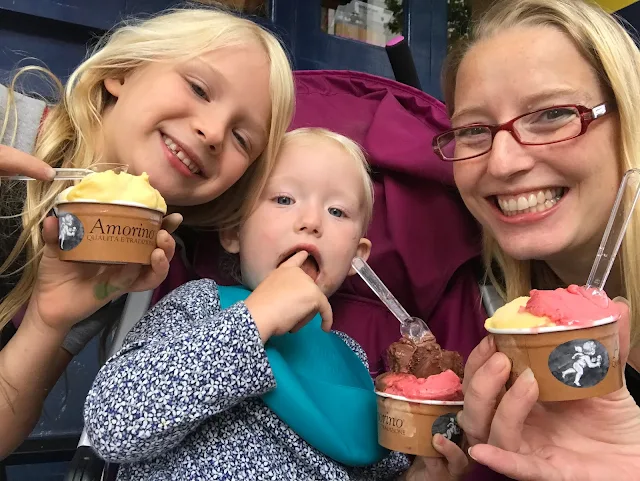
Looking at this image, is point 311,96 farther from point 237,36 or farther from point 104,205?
point 104,205

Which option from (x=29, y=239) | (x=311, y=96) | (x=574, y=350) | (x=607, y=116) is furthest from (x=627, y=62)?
(x=29, y=239)

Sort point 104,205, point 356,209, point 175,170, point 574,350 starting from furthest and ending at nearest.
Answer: point 356,209 → point 175,170 → point 104,205 → point 574,350

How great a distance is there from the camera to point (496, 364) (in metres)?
1.05

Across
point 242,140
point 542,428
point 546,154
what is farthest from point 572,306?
point 242,140

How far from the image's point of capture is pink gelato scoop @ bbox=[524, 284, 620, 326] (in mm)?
1008

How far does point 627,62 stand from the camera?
1.48 metres

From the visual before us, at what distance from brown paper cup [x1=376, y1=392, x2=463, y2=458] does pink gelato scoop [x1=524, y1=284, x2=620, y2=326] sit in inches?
12.3

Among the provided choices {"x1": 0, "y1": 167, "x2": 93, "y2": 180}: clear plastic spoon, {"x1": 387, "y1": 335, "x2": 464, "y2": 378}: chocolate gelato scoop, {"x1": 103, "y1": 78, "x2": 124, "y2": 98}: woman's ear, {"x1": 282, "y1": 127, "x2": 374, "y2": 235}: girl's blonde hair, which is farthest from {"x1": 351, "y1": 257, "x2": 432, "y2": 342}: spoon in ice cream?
{"x1": 103, "y1": 78, "x2": 124, "y2": 98}: woman's ear

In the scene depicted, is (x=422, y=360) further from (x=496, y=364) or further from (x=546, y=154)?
(x=546, y=154)

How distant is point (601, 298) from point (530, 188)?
1.62 feet

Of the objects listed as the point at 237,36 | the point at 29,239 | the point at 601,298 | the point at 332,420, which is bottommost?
the point at 332,420

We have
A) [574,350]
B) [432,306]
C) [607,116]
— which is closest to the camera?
[574,350]

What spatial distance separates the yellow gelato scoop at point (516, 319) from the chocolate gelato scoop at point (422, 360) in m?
0.26

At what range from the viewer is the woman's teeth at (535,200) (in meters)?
1.49
